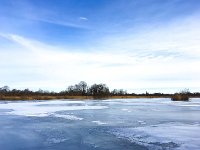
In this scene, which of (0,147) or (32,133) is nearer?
(0,147)

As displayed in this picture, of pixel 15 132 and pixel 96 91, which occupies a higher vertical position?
pixel 96 91

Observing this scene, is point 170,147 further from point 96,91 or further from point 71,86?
point 71,86

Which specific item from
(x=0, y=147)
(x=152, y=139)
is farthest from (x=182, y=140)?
(x=0, y=147)

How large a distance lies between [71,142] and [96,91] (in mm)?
62743

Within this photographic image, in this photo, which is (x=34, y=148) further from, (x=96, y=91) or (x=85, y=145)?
(x=96, y=91)

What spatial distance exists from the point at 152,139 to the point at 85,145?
5.68 feet

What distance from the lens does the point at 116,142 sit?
7.01 m

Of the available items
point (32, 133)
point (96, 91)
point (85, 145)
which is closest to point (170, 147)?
point (85, 145)

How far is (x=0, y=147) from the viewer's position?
6.41 metres

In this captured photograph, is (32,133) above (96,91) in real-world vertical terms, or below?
below

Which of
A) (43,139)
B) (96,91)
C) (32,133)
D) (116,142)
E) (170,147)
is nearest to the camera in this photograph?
(170,147)

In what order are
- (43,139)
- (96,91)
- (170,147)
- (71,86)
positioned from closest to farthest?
(170,147), (43,139), (96,91), (71,86)

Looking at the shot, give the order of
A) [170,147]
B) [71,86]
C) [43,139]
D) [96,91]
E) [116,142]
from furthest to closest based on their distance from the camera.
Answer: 1. [71,86]
2. [96,91]
3. [43,139]
4. [116,142]
5. [170,147]

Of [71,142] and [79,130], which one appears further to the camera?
[79,130]
